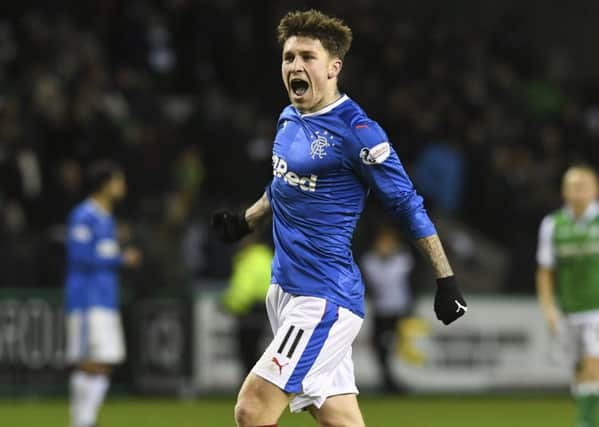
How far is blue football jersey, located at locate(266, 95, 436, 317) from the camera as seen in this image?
598cm

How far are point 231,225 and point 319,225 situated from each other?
86 cm

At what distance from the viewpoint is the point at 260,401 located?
599 cm

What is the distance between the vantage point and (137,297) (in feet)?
51.9

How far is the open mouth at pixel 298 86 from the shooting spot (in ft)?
19.9

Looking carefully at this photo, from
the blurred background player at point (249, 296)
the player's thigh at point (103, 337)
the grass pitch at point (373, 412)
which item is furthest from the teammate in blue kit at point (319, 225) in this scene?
the blurred background player at point (249, 296)

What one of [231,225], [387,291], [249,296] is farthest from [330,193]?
[387,291]

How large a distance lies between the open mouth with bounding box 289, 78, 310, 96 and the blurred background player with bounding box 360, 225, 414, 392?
32.8ft

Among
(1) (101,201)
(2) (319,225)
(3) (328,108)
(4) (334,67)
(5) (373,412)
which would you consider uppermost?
(4) (334,67)

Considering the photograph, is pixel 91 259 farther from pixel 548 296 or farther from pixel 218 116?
pixel 218 116

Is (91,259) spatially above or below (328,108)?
below

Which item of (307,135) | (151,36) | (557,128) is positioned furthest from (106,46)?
(307,135)

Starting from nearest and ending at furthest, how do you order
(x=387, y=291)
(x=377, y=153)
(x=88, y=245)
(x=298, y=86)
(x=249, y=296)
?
1. (x=377, y=153)
2. (x=298, y=86)
3. (x=88, y=245)
4. (x=249, y=296)
5. (x=387, y=291)

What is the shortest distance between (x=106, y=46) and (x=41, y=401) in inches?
226

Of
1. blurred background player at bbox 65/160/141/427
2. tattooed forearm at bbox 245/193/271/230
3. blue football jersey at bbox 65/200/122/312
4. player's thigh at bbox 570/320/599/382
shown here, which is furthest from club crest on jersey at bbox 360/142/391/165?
blue football jersey at bbox 65/200/122/312
